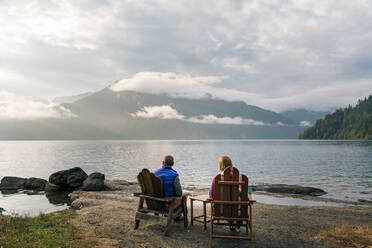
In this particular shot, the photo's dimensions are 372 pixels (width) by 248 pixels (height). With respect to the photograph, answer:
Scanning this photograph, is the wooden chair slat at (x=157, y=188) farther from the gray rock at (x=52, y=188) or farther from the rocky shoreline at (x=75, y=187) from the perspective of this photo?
the gray rock at (x=52, y=188)

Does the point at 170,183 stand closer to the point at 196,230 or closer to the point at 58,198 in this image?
the point at 196,230

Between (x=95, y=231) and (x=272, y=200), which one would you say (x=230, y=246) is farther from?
(x=272, y=200)

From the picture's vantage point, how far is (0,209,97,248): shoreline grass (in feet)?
25.2

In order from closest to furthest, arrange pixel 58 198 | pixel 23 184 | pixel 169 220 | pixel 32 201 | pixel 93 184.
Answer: pixel 169 220 < pixel 32 201 < pixel 58 198 < pixel 93 184 < pixel 23 184

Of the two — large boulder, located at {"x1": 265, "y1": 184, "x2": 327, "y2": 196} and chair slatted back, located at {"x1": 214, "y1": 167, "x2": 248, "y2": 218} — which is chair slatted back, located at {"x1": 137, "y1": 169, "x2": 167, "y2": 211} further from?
large boulder, located at {"x1": 265, "y1": 184, "x2": 327, "y2": 196}

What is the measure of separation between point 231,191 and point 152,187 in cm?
281

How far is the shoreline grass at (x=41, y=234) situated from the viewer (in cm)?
770

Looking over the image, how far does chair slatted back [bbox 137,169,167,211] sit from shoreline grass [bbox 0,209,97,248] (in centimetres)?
224

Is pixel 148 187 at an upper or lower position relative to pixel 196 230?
upper

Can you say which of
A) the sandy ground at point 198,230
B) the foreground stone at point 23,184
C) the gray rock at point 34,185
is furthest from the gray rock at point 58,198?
the sandy ground at point 198,230

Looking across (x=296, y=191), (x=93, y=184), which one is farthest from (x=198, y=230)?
(x=296, y=191)

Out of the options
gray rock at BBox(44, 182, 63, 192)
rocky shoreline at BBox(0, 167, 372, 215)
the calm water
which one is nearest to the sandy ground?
rocky shoreline at BBox(0, 167, 372, 215)

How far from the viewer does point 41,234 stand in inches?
342

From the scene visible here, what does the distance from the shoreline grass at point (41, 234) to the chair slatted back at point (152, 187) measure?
7.34ft
